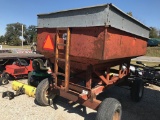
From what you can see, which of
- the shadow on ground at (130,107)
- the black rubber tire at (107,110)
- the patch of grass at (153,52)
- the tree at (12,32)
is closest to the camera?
the black rubber tire at (107,110)

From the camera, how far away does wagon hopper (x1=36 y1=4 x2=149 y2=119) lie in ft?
12.3

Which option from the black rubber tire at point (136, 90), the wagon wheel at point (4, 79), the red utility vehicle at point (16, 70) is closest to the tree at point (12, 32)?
the red utility vehicle at point (16, 70)

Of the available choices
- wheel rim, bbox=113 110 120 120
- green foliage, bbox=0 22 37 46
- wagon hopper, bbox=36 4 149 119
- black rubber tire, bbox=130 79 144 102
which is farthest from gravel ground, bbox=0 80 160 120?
green foliage, bbox=0 22 37 46

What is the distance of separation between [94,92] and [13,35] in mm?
79033

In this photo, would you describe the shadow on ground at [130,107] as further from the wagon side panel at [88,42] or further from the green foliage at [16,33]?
the green foliage at [16,33]

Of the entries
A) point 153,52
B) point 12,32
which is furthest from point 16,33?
point 153,52

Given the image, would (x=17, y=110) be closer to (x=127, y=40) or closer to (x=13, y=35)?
(x=127, y=40)

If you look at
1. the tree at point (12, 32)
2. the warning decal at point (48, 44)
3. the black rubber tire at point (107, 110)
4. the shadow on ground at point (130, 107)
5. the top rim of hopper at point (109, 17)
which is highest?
the tree at point (12, 32)

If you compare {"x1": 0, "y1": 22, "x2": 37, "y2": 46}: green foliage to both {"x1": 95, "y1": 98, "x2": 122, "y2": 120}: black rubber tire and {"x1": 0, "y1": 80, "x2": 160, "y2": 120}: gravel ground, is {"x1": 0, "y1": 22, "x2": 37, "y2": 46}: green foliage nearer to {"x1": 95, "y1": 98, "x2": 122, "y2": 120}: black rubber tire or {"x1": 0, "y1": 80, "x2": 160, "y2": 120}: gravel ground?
{"x1": 0, "y1": 80, "x2": 160, "y2": 120}: gravel ground

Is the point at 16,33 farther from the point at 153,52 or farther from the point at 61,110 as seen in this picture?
the point at 61,110

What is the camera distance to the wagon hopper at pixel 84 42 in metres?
3.76

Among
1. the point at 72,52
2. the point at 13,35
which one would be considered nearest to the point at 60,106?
the point at 72,52

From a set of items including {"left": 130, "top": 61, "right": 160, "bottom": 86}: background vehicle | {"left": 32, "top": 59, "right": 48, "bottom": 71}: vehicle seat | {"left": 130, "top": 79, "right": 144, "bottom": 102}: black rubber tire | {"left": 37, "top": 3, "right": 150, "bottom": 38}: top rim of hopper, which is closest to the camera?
{"left": 37, "top": 3, "right": 150, "bottom": 38}: top rim of hopper

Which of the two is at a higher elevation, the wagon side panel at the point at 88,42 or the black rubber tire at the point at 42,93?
the wagon side panel at the point at 88,42
